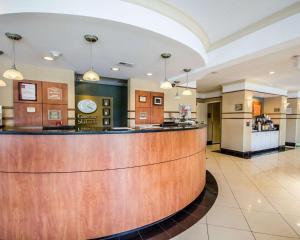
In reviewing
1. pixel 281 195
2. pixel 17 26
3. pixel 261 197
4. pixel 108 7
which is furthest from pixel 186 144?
pixel 17 26

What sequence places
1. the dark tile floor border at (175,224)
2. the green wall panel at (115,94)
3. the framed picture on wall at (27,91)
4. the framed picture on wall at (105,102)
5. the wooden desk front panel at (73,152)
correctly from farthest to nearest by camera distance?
the framed picture on wall at (105,102)
the green wall panel at (115,94)
the framed picture on wall at (27,91)
the dark tile floor border at (175,224)
the wooden desk front panel at (73,152)

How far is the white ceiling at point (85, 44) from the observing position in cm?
200

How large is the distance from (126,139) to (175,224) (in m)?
1.36

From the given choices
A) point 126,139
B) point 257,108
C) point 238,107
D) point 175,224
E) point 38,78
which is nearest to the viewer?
point 126,139

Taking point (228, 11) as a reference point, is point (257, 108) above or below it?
below

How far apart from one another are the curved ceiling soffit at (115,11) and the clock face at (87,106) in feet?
11.1

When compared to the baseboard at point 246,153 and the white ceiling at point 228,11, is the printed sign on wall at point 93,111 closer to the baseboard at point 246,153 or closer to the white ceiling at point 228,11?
the white ceiling at point 228,11

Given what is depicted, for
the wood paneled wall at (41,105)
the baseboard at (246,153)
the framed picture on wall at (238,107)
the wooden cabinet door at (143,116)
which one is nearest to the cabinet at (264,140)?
the baseboard at (246,153)

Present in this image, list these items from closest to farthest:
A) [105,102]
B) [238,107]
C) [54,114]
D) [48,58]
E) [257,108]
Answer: [48,58]
[54,114]
[105,102]
[238,107]
[257,108]

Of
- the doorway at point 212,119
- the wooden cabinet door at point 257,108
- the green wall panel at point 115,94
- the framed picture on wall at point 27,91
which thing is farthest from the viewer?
the doorway at point 212,119

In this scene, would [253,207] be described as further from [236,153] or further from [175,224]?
[236,153]

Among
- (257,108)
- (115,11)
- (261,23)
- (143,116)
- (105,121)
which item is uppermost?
(261,23)

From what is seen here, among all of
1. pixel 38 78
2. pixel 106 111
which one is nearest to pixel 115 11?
pixel 38 78

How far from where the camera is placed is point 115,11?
194 centimetres
